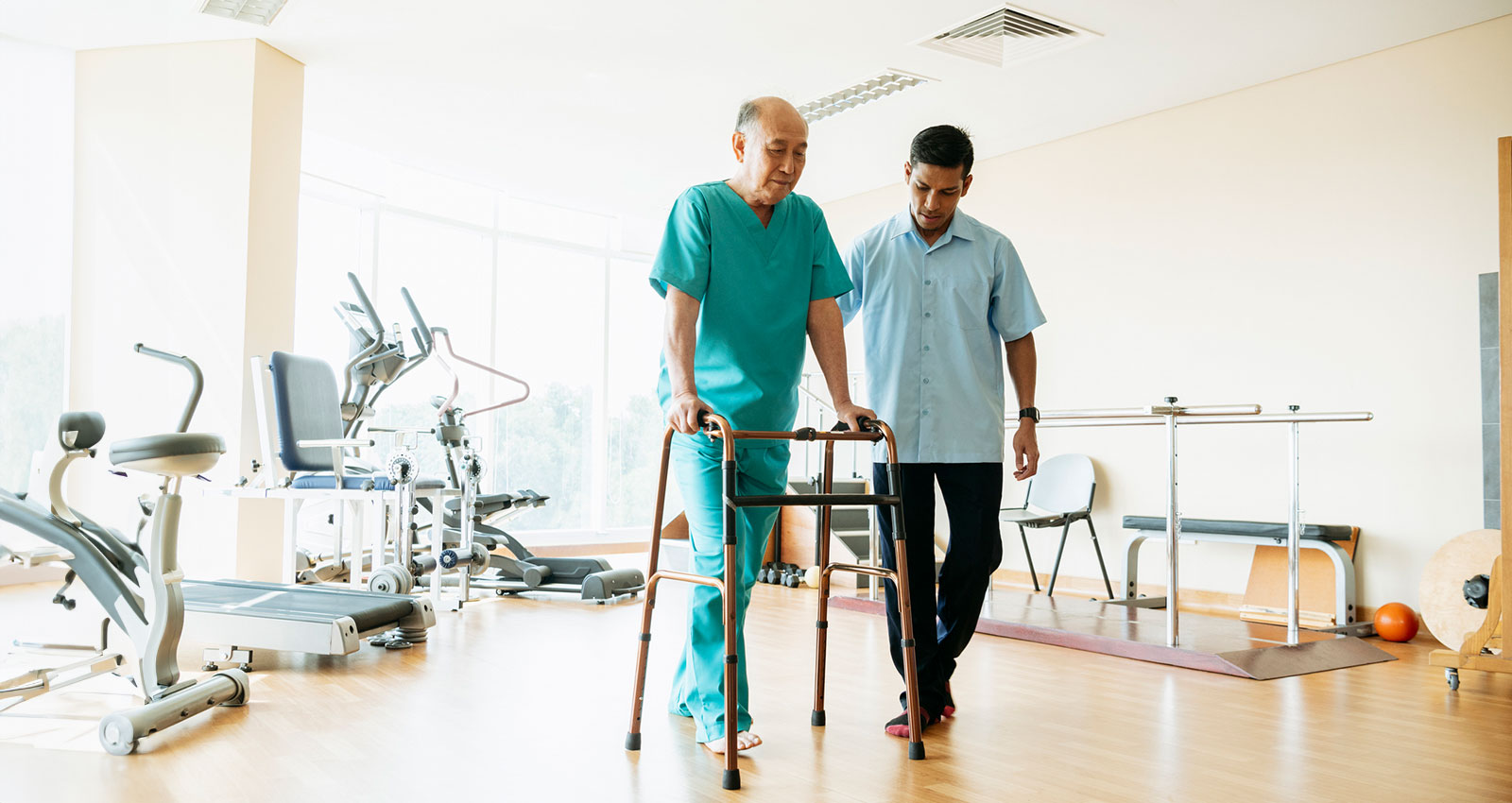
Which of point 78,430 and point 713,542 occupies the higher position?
point 78,430

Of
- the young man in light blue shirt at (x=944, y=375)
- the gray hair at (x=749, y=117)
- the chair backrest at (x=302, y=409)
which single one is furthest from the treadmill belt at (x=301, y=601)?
the gray hair at (x=749, y=117)

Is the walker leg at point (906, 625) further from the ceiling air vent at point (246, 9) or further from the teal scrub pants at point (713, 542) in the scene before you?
the ceiling air vent at point (246, 9)

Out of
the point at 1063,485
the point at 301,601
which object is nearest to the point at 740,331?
the point at 301,601

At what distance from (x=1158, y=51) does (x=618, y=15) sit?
8.96ft

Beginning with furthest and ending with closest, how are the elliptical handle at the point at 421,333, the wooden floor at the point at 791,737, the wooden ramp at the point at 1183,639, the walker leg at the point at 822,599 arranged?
the elliptical handle at the point at 421,333
the wooden ramp at the point at 1183,639
the walker leg at the point at 822,599
the wooden floor at the point at 791,737

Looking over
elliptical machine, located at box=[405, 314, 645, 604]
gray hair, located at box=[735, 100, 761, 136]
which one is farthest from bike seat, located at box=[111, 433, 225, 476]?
elliptical machine, located at box=[405, 314, 645, 604]

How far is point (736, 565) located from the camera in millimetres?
1993

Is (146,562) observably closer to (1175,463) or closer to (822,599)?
(822,599)

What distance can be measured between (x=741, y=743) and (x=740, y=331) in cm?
93

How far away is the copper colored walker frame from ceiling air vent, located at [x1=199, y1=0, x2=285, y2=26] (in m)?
3.95

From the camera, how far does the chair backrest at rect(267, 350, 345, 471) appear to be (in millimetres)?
4410

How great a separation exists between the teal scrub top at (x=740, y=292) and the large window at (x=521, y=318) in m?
5.11

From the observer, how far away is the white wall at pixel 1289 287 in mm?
4586

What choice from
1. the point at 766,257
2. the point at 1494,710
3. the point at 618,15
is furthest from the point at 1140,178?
the point at 766,257
